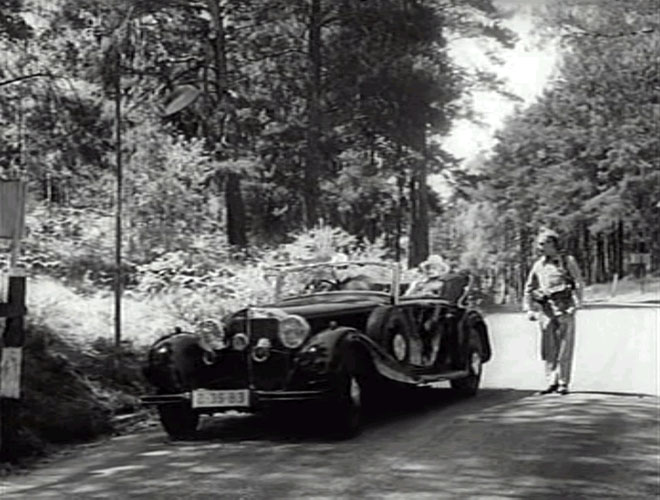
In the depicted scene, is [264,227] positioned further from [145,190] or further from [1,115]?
[1,115]

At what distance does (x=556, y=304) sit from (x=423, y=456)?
145cm

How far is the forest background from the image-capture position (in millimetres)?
3748

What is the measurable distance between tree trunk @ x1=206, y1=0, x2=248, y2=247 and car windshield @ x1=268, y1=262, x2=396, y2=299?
217mm

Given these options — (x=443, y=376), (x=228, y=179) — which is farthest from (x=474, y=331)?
(x=228, y=179)

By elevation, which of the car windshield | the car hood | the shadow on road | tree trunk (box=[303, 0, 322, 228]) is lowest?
the shadow on road

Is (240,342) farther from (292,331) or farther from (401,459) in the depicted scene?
(401,459)

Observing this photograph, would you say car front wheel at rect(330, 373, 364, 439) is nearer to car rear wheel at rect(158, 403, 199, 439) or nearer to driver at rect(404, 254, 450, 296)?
car rear wheel at rect(158, 403, 199, 439)

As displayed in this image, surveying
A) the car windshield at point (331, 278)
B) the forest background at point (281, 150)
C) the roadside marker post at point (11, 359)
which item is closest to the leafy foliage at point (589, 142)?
the forest background at point (281, 150)

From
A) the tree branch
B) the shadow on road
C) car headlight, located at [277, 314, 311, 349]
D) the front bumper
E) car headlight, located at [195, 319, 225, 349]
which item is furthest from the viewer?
the tree branch

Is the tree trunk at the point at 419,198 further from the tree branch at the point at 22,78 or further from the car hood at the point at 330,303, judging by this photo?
the tree branch at the point at 22,78

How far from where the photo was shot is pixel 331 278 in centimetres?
420

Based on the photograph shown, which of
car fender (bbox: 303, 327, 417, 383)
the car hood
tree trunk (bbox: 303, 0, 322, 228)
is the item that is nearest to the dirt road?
car fender (bbox: 303, 327, 417, 383)

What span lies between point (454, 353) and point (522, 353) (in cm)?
63

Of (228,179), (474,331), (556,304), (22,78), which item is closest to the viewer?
(22,78)
